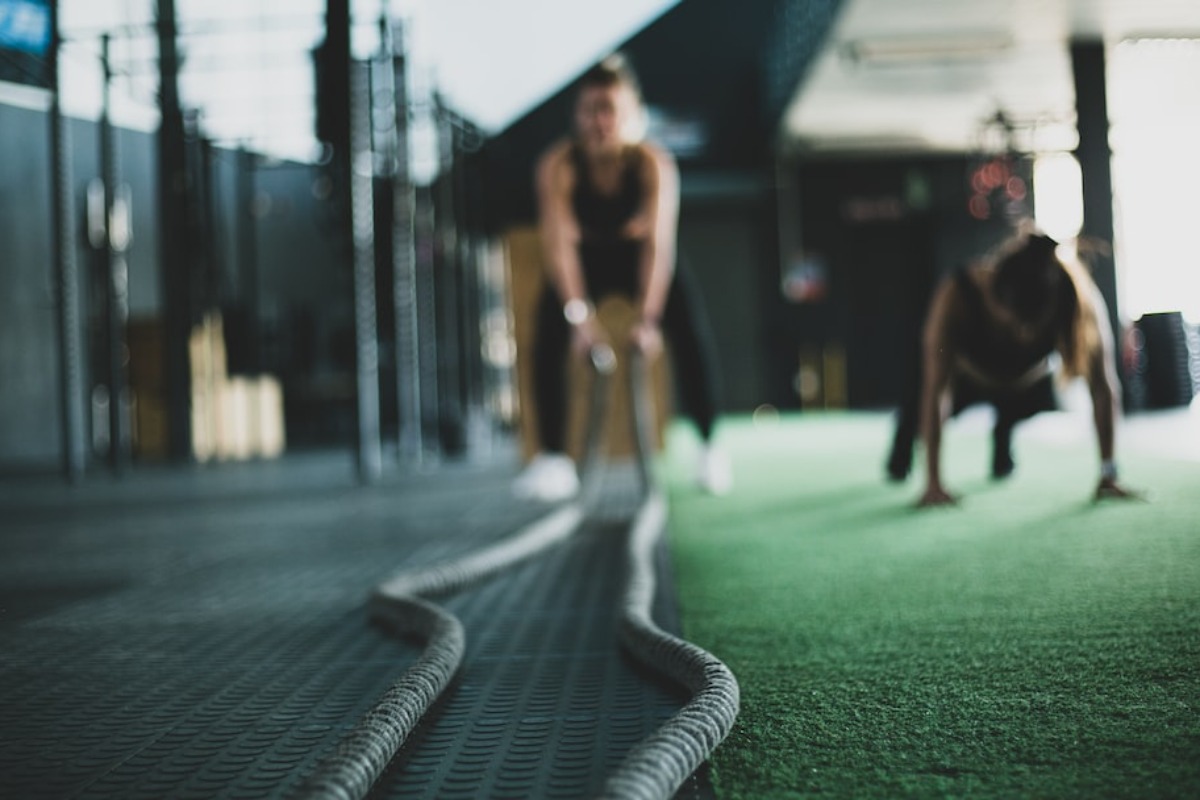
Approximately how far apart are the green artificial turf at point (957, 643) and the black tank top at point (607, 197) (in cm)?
107

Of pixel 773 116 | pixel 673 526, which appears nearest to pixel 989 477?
pixel 673 526

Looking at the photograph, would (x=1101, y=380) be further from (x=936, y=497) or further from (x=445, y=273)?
(x=445, y=273)

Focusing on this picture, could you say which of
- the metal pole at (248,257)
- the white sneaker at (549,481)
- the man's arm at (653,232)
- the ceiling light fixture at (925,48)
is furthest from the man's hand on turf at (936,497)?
the ceiling light fixture at (925,48)

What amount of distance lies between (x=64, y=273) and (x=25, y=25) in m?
1.19

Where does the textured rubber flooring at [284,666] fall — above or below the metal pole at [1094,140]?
below

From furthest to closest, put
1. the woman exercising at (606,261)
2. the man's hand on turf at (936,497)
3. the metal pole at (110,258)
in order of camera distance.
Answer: the metal pole at (110,258), the woman exercising at (606,261), the man's hand on turf at (936,497)

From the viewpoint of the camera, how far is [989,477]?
11.9 ft

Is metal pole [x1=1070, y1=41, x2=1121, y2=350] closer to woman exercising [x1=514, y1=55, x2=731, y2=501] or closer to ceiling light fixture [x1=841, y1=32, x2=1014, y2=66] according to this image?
ceiling light fixture [x1=841, y1=32, x2=1014, y2=66]

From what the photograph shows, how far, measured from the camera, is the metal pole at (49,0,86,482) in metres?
5.47

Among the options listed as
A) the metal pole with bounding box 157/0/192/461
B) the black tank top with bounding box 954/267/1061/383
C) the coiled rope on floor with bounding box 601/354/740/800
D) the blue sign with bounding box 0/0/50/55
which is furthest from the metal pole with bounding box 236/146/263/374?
the coiled rope on floor with bounding box 601/354/740/800

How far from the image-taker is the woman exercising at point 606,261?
3.33 m

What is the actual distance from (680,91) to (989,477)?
1096cm

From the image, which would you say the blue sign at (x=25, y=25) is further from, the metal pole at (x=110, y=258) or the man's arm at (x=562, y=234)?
the man's arm at (x=562, y=234)

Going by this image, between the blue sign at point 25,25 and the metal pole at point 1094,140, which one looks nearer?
the blue sign at point 25,25
